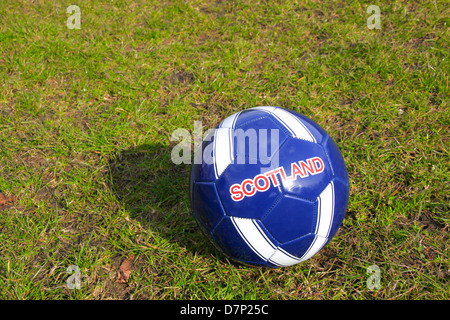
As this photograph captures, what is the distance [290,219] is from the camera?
219cm

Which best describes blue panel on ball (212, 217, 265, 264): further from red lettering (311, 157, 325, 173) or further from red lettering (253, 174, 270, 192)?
red lettering (311, 157, 325, 173)

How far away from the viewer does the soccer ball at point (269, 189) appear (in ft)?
7.07

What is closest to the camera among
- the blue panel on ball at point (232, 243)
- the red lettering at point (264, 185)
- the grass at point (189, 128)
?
the red lettering at point (264, 185)

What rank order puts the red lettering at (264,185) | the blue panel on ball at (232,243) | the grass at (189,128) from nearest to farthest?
the red lettering at (264,185), the blue panel on ball at (232,243), the grass at (189,128)

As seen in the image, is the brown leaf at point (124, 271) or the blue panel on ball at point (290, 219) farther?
the brown leaf at point (124, 271)

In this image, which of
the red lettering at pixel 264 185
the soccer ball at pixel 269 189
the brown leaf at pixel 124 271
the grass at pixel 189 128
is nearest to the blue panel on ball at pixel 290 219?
the soccer ball at pixel 269 189

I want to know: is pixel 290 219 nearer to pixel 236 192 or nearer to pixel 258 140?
pixel 236 192

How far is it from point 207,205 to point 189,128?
59.1 inches

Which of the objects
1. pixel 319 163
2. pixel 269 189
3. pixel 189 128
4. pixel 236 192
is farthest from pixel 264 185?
pixel 189 128

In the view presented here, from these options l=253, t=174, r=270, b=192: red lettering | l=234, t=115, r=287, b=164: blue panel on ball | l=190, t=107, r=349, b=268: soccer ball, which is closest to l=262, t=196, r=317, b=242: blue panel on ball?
l=190, t=107, r=349, b=268: soccer ball

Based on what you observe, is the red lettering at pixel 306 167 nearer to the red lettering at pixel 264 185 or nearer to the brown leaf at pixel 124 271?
the red lettering at pixel 264 185

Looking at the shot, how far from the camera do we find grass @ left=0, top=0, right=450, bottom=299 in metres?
2.73

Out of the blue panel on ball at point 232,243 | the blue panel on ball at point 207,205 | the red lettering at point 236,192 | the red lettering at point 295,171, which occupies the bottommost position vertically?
the blue panel on ball at point 232,243
